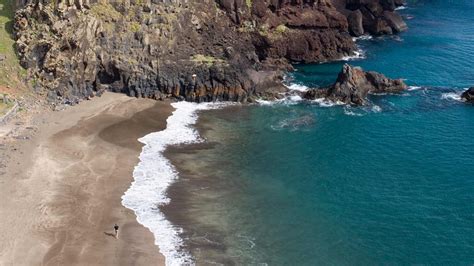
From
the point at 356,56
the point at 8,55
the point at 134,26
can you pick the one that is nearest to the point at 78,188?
the point at 8,55

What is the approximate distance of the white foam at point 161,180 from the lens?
49219mm

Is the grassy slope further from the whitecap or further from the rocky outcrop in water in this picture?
the rocky outcrop in water

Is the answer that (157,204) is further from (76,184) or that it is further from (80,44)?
(80,44)

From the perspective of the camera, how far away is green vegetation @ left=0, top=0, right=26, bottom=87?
74.1 meters

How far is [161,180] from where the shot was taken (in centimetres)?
5959

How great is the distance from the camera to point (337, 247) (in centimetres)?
4856

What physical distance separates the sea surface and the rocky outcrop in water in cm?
175

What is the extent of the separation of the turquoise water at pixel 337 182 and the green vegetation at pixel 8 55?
88.6 feet

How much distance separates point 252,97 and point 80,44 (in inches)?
1008

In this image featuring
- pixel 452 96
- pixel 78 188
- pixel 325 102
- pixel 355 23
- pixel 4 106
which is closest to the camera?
pixel 78 188

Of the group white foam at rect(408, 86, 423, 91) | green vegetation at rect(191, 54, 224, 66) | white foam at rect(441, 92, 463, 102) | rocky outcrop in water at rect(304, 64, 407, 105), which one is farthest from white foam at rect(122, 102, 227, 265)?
white foam at rect(441, 92, 463, 102)

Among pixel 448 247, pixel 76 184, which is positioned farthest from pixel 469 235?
pixel 76 184

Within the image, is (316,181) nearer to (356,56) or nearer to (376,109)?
(376,109)

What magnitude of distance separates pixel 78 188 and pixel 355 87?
142 feet
